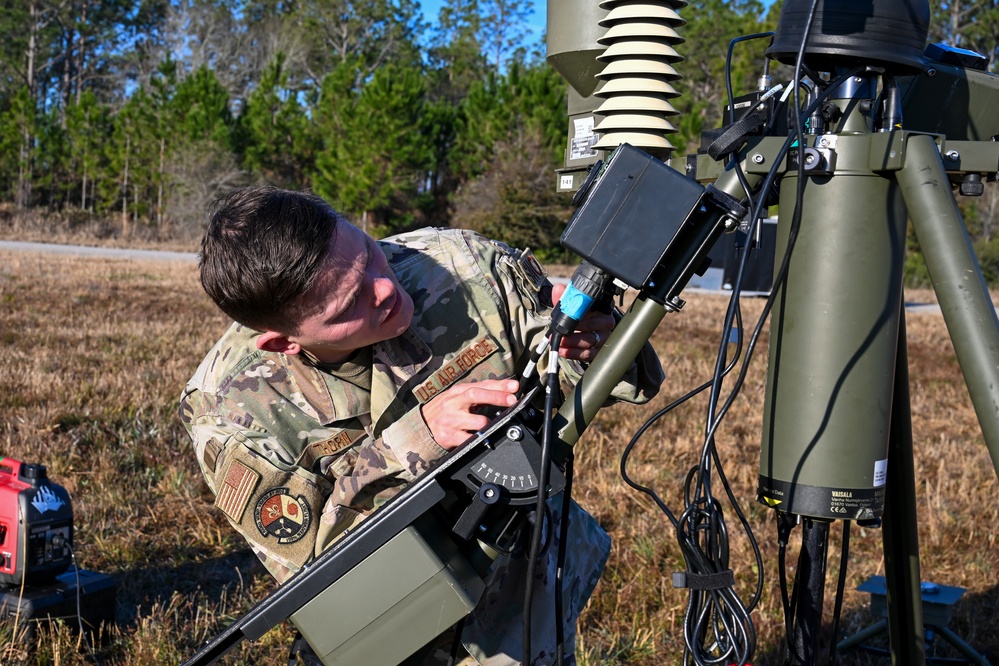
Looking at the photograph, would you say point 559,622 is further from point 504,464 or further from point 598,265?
point 598,265

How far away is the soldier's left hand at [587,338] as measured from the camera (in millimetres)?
1890

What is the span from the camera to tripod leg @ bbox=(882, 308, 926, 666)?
192 centimetres

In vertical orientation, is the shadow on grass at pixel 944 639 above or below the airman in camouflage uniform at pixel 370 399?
below

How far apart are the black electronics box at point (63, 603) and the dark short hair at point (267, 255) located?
169 cm

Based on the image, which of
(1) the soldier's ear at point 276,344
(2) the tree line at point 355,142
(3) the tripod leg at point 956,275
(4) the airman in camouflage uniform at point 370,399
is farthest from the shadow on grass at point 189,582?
(2) the tree line at point 355,142

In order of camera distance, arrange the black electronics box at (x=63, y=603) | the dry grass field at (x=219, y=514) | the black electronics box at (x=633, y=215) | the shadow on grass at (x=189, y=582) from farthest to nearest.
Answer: the shadow on grass at (x=189, y=582), the dry grass field at (x=219, y=514), the black electronics box at (x=63, y=603), the black electronics box at (x=633, y=215)

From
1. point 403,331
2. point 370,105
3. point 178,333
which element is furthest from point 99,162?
Answer: point 403,331

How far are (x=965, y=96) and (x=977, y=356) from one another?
0.56m

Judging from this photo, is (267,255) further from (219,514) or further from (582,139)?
(219,514)

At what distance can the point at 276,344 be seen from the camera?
2.15 m

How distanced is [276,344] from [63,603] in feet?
5.29

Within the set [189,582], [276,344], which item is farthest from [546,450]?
[189,582]

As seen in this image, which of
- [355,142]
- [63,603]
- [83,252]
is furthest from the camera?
[355,142]

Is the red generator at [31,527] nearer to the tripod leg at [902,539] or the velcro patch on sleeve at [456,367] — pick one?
the velcro patch on sleeve at [456,367]
